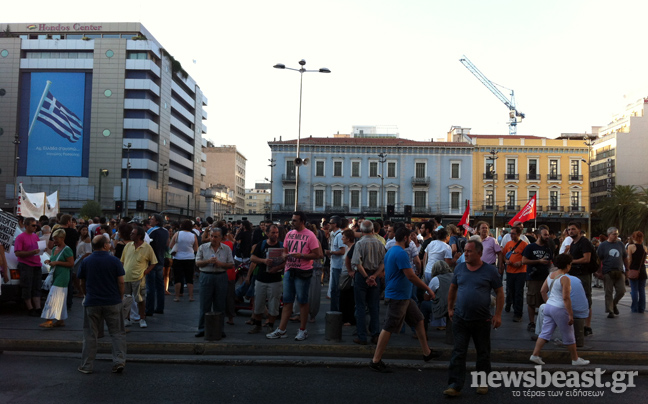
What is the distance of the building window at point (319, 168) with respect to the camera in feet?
201

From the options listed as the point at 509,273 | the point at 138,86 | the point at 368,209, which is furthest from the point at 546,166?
the point at 509,273

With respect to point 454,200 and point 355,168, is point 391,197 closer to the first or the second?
Answer: point 355,168

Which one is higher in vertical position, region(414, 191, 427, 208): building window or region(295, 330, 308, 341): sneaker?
region(414, 191, 427, 208): building window

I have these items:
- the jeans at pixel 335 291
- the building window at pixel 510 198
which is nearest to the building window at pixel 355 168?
the building window at pixel 510 198

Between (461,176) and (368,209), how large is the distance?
432 inches

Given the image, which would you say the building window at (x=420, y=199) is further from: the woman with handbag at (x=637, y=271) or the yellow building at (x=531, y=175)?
the woman with handbag at (x=637, y=271)

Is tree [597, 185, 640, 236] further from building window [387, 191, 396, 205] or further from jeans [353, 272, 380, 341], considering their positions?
jeans [353, 272, 380, 341]

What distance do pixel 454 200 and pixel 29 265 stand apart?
179 ft

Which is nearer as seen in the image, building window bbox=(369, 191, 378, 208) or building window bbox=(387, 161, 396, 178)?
building window bbox=(369, 191, 378, 208)

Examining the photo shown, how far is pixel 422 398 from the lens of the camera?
5.92 m

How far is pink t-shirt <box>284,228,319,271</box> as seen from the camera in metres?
8.55

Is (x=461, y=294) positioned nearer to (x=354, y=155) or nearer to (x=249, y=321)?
(x=249, y=321)

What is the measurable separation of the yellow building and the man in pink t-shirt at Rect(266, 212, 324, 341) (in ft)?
181

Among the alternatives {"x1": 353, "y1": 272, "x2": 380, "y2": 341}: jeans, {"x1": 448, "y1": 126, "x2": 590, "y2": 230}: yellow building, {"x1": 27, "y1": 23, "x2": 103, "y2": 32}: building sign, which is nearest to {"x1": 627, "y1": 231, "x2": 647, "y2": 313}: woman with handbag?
{"x1": 353, "y1": 272, "x2": 380, "y2": 341}: jeans
